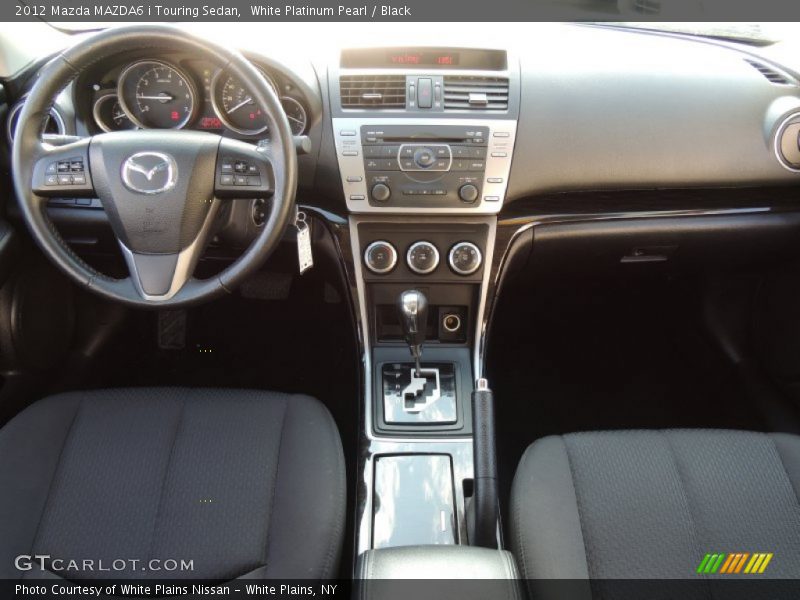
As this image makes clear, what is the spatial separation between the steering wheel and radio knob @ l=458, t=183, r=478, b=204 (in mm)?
443

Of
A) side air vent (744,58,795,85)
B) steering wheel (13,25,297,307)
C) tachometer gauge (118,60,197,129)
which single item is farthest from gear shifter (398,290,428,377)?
side air vent (744,58,795,85)

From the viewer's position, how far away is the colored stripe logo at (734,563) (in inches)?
43.2

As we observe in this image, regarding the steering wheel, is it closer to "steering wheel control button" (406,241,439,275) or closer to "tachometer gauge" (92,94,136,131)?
"tachometer gauge" (92,94,136,131)

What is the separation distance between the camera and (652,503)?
3.90 feet

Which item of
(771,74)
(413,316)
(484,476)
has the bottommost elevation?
(484,476)

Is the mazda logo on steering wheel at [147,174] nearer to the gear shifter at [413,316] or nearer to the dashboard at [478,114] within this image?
the dashboard at [478,114]

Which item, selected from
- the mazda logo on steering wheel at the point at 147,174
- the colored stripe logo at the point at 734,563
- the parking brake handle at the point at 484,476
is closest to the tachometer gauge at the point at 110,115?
the mazda logo on steering wheel at the point at 147,174

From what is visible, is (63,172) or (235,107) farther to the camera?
(235,107)

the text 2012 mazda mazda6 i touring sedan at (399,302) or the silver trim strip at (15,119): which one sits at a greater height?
the silver trim strip at (15,119)

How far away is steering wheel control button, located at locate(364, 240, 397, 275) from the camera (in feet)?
5.32

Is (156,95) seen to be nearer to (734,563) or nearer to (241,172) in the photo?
(241,172)

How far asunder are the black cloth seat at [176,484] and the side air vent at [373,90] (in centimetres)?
68

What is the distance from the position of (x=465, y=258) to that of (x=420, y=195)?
0.68 ft

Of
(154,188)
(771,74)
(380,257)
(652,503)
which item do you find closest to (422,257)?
(380,257)
